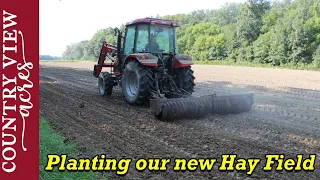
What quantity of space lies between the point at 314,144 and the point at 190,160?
2.03m

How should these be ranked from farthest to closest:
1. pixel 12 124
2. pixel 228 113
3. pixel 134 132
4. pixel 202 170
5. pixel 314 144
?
pixel 228 113, pixel 134 132, pixel 314 144, pixel 202 170, pixel 12 124

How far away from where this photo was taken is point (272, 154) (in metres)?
4.42

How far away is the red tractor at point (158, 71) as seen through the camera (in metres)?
7.04

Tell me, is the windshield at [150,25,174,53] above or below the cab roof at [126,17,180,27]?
below

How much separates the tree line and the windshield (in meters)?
21.7

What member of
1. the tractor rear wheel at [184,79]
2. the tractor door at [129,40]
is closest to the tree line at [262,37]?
the tractor door at [129,40]

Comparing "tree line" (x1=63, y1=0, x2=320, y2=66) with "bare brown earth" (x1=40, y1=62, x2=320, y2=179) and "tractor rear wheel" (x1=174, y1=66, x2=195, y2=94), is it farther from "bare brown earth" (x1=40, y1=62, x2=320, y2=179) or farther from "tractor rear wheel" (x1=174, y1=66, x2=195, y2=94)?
"bare brown earth" (x1=40, y1=62, x2=320, y2=179)

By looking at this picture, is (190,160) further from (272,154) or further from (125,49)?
(125,49)

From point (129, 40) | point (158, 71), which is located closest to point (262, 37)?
point (129, 40)

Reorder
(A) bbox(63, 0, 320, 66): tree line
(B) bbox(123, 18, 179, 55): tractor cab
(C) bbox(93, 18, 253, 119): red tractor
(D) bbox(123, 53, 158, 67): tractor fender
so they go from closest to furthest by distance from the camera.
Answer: (C) bbox(93, 18, 253, 119): red tractor
(D) bbox(123, 53, 158, 67): tractor fender
(B) bbox(123, 18, 179, 55): tractor cab
(A) bbox(63, 0, 320, 66): tree line

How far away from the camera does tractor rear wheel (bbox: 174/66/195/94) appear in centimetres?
830

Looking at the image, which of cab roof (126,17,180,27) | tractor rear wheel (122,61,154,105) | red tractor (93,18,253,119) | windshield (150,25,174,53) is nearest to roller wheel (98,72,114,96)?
red tractor (93,18,253,119)

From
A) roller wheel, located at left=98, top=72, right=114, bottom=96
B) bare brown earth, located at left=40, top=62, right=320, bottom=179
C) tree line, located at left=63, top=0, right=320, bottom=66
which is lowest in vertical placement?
bare brown earth, located at left=40, top=62, right=320, bottom=179

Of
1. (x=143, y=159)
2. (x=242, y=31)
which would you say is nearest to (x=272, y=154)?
(x=143, y=159)
